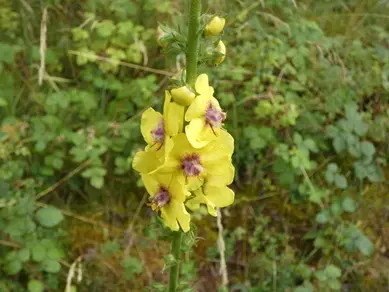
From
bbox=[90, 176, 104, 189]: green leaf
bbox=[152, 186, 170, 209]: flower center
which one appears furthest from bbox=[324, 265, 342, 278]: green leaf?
bbox=[152, 186, 170, 209]: flower center

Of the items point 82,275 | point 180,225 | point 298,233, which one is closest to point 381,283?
point 298,233

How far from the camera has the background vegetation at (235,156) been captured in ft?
7.35

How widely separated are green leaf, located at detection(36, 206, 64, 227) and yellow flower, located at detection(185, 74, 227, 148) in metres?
1.02

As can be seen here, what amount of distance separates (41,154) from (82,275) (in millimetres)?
538

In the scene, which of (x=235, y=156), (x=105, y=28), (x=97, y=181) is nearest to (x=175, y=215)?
(x=97, y=181)

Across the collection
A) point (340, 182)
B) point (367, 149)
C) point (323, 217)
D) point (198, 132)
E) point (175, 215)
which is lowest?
point (175, 215)

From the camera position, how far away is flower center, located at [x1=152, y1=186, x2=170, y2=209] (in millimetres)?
1261

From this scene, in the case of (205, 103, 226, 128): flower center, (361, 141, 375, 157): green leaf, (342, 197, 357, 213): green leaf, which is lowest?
(205, 103, 226, 128): flower center

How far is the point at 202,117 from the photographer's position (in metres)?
1.17

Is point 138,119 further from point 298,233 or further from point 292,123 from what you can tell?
point 298,233

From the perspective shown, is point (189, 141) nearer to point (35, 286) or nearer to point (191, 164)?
point (191, 164)

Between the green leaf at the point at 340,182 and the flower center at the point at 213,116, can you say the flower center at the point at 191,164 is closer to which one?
the flower center at the point at 213,116

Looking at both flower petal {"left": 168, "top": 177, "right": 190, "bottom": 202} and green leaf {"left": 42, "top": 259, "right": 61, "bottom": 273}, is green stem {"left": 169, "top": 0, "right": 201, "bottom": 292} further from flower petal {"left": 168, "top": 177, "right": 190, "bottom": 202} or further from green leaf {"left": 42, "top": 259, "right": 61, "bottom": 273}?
green leaf {"left": 42, "top": 259, "right": 61, "bottom": 273}

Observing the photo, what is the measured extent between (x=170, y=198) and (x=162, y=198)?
2 cm
